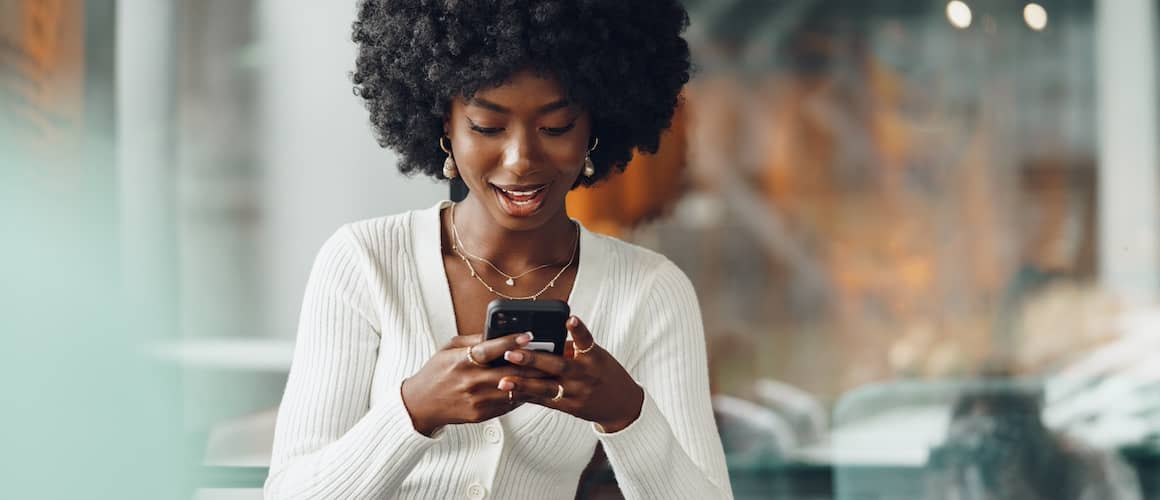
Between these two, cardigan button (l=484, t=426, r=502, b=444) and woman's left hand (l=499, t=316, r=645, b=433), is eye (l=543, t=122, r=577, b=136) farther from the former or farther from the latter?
cardigan button (l=484, t=426, r=502, b=444)

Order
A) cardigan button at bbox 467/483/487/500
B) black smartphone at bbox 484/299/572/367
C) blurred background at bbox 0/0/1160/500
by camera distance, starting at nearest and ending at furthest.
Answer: black smartphone at bbox 484/299/572/367 < cardigan button at bbox 467/483/487/500 < blurred background at bbox 0/0/1160/500

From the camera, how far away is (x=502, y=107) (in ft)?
4.64

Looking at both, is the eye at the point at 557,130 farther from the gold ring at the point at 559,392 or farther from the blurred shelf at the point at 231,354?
the blurred shelf at the point at 231,354

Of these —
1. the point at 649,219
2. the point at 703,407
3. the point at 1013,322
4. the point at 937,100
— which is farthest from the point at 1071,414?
the point at 703,407

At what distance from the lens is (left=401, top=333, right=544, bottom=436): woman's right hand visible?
1258mm

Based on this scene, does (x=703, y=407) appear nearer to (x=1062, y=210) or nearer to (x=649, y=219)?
(x=649, y=219)

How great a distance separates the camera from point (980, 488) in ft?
12.3

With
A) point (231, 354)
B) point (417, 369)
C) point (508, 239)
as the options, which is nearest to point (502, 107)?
point (508, 239)

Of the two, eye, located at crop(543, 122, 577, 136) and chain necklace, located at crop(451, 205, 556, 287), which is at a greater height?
eye, located at crop(543, 122, 577, 136)

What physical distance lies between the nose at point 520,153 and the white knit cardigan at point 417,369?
23cm

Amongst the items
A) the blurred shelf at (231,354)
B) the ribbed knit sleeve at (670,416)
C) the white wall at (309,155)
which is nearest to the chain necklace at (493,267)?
the ribbed knit sleeve at (670,416)

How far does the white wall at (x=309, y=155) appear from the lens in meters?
2.21

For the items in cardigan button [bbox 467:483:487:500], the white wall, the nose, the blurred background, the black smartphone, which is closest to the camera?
the black smartphone

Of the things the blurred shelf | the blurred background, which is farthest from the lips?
the blurred shelf
